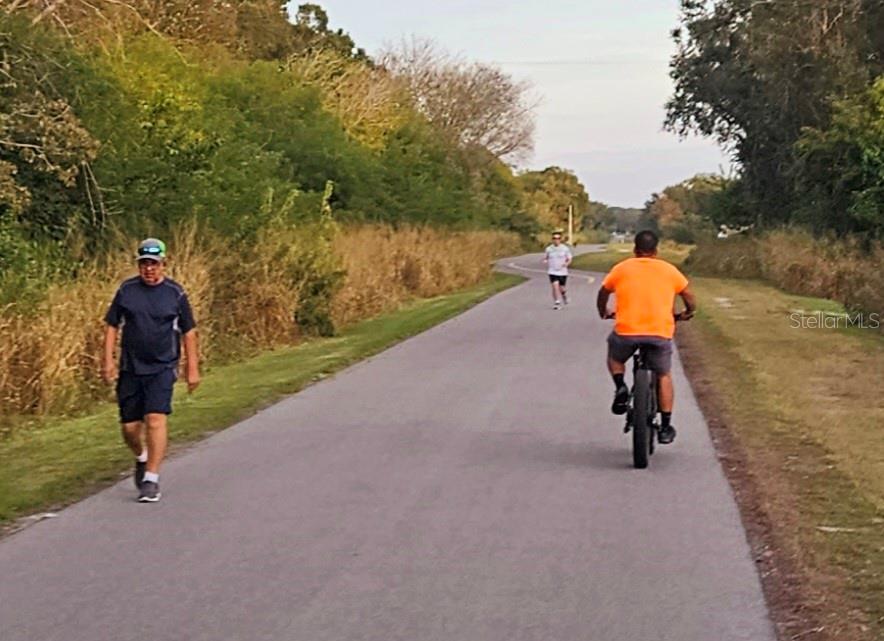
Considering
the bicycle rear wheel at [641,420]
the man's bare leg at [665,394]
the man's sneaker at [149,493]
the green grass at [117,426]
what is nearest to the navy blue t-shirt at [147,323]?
the man's sneaker at [149,493]

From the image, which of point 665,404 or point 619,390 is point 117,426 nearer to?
point 619,390

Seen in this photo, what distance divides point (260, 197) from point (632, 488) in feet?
53.8

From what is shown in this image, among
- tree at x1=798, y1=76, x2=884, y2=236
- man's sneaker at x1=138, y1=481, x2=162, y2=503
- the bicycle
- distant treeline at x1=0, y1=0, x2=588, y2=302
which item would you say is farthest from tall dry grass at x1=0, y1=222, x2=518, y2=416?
tree at x1=798, y1=76, x2=884, y2=236

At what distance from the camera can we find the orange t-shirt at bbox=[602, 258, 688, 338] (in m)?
11.5

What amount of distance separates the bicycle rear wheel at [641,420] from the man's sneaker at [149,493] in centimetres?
366

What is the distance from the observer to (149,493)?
32.0ft

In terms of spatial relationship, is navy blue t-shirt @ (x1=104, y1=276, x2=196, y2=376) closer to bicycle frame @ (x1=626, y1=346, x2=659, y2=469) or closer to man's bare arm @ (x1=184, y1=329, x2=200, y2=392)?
man's bare arm @ (x1=184, y1=329, x2=200, y2=392)

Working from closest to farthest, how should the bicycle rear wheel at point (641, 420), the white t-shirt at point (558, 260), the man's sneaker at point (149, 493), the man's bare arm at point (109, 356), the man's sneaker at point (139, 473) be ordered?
the man's sneaker at point (149, 493)
the man's sneaker at point (139, 473)
the man's bare arm at point (109, 356)
the bicycle rear wheel at point (641, 420)
the white t-shirt at point (558, 260)

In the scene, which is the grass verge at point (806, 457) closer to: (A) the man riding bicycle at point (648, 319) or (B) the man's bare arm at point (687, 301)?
(A) the man riding bicycle at point (648, 319)

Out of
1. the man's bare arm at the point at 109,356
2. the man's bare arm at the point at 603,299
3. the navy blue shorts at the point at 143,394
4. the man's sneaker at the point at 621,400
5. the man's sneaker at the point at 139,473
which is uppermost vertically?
the man's bare arm at the point at 603,299

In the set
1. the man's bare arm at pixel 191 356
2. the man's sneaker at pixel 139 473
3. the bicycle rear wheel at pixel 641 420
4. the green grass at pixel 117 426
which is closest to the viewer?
the man's sneaker at pixel 139 473

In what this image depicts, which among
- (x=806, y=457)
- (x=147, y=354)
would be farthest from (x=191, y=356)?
(x=806, y=457)

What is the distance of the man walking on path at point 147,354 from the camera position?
991 cm

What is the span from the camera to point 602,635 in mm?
6414
